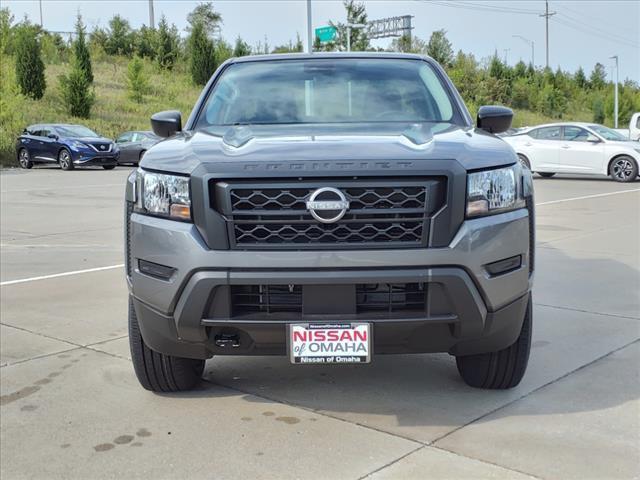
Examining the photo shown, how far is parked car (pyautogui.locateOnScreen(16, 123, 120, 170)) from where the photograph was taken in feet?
83.4

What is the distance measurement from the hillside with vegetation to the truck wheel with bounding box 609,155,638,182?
21.6m

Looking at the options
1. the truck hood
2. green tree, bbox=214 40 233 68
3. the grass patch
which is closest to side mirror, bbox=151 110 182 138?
the truck hood

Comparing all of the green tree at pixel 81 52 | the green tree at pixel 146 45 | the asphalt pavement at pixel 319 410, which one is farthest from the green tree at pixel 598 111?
the asphalt pavement at pixel 319 410

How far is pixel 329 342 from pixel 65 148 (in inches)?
960

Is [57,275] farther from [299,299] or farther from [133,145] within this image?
[133,145]

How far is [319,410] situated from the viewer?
3715mm

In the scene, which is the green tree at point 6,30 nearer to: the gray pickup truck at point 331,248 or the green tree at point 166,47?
the green tree at point 166,47

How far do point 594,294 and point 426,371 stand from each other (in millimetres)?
2474

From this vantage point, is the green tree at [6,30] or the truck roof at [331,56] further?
the green tree at [6,30]

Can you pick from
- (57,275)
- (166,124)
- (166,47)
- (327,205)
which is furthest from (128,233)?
(166,47)

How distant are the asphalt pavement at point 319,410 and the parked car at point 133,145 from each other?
2190 cm

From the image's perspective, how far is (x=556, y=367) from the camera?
14.1 ft

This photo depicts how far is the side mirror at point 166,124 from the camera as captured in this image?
174 inches

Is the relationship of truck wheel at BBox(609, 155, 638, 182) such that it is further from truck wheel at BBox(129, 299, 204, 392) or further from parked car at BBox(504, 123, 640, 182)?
truck wheel at BBox(129, 299, 204, 392)
